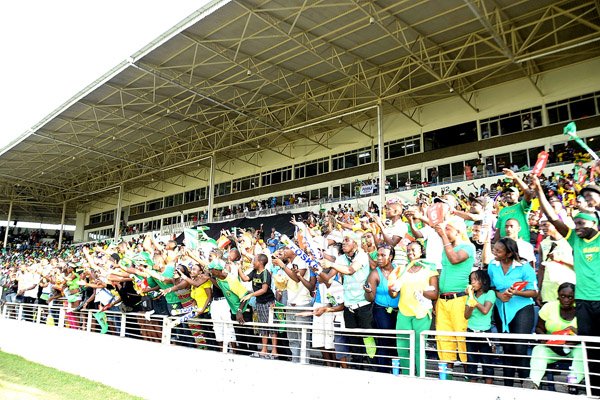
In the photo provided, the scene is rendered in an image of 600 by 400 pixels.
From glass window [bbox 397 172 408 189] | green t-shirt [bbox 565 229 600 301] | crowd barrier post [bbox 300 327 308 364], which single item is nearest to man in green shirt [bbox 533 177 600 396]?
green t-shirt [bbox 565 229 600 301]

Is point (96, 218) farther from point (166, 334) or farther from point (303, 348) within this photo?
point (303, 348)

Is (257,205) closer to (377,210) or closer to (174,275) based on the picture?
(377,210)

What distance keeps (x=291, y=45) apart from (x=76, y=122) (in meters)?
13.6

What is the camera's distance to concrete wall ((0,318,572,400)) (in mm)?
4301

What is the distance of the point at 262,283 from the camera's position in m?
6.59

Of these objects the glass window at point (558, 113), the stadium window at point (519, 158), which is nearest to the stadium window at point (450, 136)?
the stadium window at point (519, 158)

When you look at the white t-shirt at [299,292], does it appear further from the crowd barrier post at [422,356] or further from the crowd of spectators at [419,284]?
the crowd barrier post at [422,356]

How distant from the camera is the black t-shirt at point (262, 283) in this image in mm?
6613

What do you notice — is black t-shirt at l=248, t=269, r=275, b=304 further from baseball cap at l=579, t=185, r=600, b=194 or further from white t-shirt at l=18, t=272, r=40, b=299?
white t-shirt at l=18, t=272, r=40, b=299

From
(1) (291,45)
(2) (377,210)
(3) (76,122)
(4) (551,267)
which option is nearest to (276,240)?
(4) (551,267)

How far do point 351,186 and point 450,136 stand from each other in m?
6.27

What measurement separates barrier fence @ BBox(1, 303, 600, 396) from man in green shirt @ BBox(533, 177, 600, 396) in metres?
0.12

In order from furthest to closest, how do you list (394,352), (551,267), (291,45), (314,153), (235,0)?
(314,153) < (291,45) < (235,0) < (394,352) < (551,267)

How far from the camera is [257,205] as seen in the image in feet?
Answer: 101
